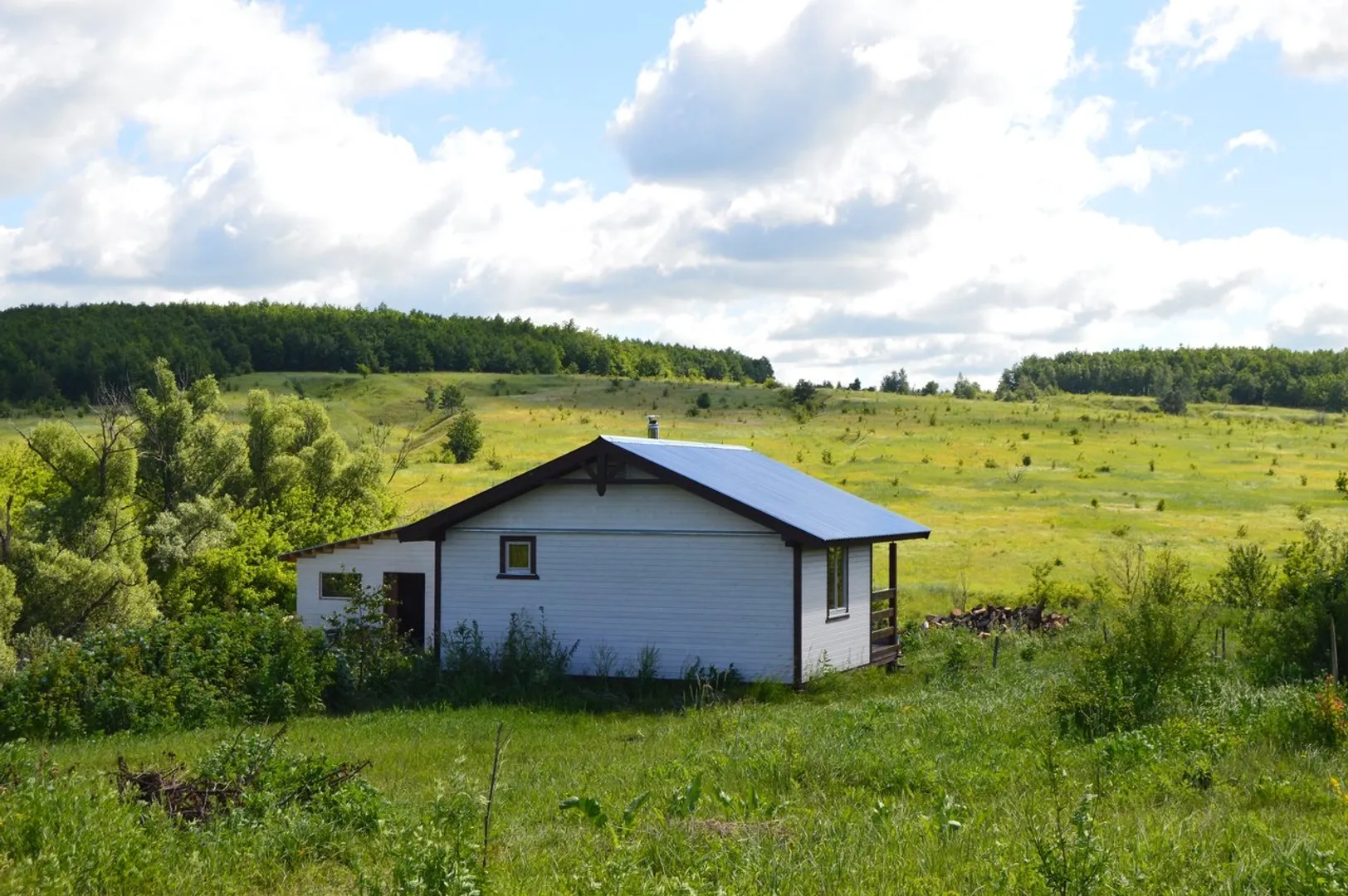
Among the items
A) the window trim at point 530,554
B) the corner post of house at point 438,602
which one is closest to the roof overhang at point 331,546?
the corner post of house at point 438,602

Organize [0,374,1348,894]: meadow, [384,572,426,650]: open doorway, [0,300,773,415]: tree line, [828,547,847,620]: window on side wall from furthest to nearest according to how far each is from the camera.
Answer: [0,300,773,415]: tree line < [384,572,426,650]: open doorway < [828,547,847,620]: window on side wall < [0,374,1348,894]: meadow

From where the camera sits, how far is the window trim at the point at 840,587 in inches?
965

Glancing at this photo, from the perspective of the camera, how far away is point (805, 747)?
44.7ft

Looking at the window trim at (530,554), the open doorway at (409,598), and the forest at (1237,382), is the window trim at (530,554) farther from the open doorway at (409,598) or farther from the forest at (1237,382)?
the forest at (1237,382)

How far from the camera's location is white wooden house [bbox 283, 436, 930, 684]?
23.4 meters

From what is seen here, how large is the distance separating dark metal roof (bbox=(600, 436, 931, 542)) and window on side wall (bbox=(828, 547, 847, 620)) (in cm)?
63

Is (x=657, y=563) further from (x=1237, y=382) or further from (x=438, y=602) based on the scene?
(x=1237, y=382)

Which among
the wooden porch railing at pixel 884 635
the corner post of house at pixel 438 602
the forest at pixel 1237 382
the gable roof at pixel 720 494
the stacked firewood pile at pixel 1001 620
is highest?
the forest at pixel 1237 382

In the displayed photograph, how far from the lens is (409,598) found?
3312 cm

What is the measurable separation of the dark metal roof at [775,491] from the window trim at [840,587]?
0.58 metres

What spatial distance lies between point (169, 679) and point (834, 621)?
463 inches

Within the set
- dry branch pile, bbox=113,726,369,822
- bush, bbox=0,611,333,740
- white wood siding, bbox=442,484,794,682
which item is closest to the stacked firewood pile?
white wood siding, bbox=442,484,794,682

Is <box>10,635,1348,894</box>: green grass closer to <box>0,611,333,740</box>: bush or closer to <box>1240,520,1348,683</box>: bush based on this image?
<box>0,611,333,740</box>: bush

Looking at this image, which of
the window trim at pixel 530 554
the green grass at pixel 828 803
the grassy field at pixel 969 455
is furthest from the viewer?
the grassy field at pixel 969 455
